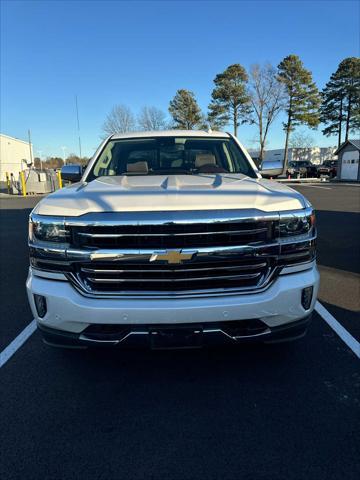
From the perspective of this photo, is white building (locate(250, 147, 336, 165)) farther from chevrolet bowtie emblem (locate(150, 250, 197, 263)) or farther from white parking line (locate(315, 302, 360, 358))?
chevrolet bowtie emblem (locate(150, 250, 197, 263))

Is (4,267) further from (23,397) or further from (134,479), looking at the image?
(134,479)

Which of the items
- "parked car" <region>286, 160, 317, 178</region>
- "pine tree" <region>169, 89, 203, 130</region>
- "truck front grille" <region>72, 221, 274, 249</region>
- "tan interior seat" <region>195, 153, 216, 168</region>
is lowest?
"parked car" <region>286, 160, 317, 178</region>

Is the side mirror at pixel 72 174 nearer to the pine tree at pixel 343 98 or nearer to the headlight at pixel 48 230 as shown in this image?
the headlight at pixel 48 230

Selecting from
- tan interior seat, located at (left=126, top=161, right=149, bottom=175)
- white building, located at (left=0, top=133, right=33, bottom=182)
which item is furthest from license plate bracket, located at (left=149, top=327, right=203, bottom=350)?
Result: white building, located at (left=0, top=133, right=33, bottom=182)

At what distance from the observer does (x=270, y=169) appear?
4211mm

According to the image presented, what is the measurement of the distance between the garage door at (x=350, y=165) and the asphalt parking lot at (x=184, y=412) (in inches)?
1569

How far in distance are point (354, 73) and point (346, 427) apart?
58.6 meters

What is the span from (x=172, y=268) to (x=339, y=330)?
2.13 metres

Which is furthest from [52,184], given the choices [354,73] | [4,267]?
[354,73]

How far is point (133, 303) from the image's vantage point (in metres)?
2.37

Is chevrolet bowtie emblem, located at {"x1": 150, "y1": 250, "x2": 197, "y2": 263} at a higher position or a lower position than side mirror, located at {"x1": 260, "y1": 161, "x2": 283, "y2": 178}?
lower

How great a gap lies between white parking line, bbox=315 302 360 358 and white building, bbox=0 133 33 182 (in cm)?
5411

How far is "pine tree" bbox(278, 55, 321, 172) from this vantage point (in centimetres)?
4644

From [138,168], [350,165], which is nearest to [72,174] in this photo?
[138,168]
